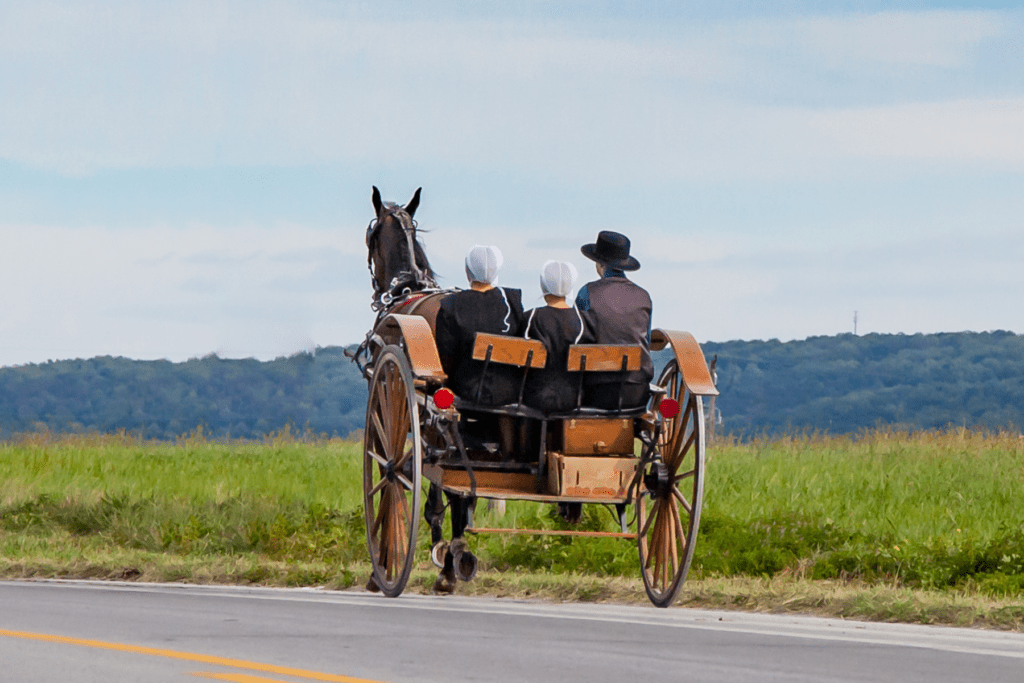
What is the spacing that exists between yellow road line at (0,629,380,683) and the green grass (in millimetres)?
4049

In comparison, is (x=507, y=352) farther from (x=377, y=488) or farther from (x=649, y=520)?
(x=649, y=520)

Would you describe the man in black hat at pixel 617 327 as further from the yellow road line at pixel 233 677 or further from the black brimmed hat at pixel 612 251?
the yellow road line at pixel 233 677

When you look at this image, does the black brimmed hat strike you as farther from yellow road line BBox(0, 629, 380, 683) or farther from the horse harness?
yellow road line BBox(0, 629, 380, 683)

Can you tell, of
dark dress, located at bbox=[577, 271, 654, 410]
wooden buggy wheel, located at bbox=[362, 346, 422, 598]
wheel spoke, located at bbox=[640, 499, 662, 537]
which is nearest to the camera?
dark dress, located at bbox=[577, 271, 654, 410]

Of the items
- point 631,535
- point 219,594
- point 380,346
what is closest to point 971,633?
point 631,535

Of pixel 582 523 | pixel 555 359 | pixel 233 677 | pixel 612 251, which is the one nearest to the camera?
pixel 233 677

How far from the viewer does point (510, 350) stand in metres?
11.2

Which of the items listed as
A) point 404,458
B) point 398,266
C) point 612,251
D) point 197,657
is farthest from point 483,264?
point 197,657

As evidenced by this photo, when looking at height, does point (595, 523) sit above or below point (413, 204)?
below

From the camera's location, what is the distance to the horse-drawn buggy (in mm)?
11102

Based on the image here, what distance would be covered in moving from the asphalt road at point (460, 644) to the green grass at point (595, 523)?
1.30m

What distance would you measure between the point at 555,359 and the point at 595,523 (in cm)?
385

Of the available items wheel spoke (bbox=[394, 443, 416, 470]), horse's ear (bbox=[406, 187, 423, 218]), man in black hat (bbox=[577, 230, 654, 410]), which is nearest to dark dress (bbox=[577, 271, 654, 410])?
man in black hat (bbox=[577, 230, 654, 410])

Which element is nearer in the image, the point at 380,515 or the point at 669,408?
the point at 669,408
